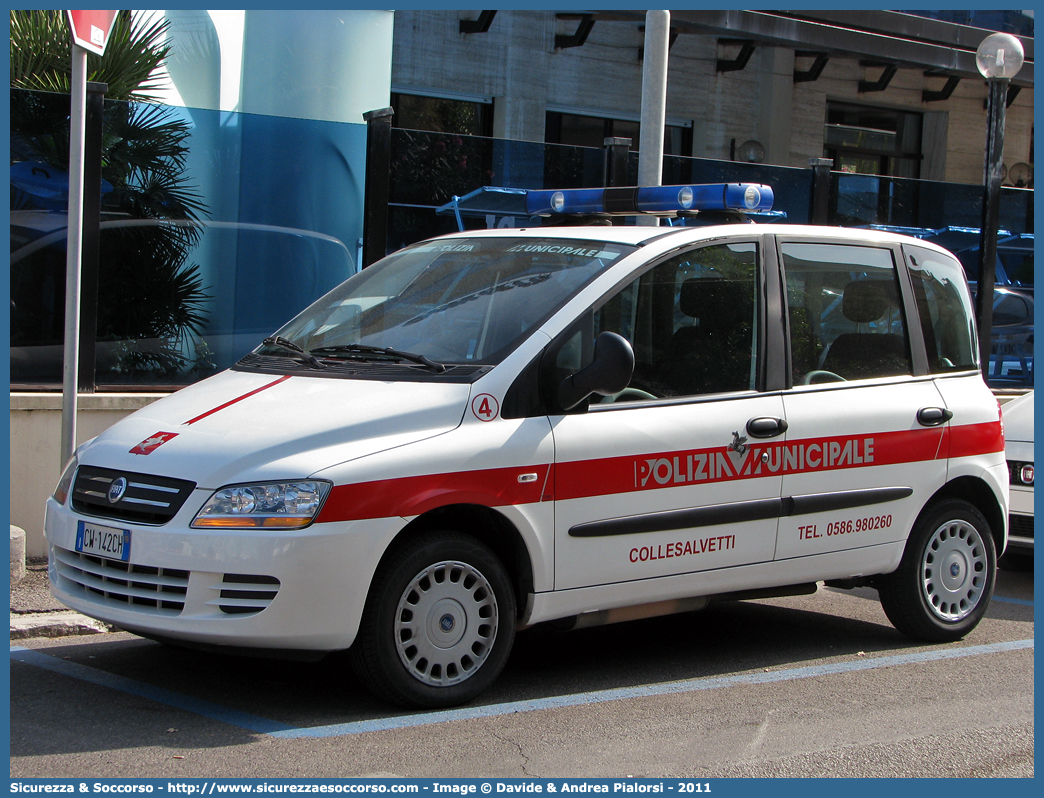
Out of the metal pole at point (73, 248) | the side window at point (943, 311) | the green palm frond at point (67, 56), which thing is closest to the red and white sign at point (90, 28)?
the metal pole at point (73, 248)

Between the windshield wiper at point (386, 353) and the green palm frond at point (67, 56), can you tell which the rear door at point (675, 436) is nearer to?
the windshield wiper at point (386, 353)

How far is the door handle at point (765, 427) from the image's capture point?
556cm

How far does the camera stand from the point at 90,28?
6.40m

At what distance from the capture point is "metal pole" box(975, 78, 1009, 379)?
1172 centimetres

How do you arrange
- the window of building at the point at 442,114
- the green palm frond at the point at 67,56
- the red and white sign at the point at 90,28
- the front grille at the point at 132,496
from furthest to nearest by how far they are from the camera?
1. the window of building at the point at 442,114
2. the green palm frond at the point at 67,56
3. the red and white sign at the point at 90,28
4. the front grille at the point at 132,496

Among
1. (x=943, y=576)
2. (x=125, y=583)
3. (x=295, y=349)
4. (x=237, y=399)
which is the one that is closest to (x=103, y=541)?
(x=125, y=583)

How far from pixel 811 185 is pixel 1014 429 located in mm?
3659

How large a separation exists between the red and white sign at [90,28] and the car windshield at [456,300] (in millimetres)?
1860

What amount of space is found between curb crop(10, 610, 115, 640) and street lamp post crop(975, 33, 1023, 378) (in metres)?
8.26

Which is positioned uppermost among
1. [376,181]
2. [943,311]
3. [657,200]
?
[376,181]

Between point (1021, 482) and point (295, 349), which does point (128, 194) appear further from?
point (1021, 482)

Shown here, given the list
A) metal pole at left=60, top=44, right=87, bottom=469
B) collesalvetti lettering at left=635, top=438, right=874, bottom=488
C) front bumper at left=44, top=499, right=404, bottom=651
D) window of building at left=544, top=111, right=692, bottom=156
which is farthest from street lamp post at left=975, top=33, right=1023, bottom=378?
front bumper at left=44, top=499, right=404, bottom=651

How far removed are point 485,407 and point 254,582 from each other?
1120 millimetres

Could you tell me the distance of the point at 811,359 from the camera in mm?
5941
